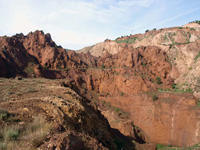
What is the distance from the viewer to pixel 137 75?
32500 millimetres

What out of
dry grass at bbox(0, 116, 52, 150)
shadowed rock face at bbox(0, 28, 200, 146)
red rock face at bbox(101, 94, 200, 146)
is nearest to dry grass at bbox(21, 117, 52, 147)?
dry grass at bbox(0, 116, 52, 150)

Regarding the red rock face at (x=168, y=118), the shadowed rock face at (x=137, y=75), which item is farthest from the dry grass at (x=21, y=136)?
the red rock face at (x=168, y=118)

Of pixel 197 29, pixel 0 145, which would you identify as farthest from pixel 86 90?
pixel 197 29

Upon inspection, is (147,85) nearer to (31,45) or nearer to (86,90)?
(86,90)

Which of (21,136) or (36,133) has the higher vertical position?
(36,133)

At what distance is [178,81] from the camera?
1271 inches

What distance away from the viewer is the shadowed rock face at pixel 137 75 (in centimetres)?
2292

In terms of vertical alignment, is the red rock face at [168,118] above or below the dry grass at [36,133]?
below

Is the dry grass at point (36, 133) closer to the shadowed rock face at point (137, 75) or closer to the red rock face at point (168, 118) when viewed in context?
the shadowed rock face at point (137, 75)

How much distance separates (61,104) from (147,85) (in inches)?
1005

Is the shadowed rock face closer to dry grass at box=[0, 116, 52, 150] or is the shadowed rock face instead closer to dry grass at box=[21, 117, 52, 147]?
dry grass at box=[21, 117, 52, 147]

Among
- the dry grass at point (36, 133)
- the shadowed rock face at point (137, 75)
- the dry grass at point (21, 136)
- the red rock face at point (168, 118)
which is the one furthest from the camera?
the shadowed rock face at point (137, 75)

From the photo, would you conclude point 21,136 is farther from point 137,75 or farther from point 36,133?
point 137,75

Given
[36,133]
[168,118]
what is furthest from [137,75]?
[36,133]
